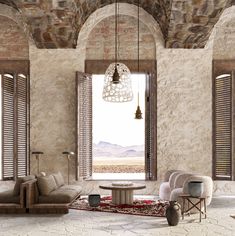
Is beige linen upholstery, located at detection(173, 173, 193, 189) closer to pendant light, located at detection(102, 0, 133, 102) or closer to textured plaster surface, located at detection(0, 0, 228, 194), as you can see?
textured plaster surface, located at detection(0, 0, 228, 194)

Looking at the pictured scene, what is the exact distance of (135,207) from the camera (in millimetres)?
8109

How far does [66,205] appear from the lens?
24.5 feet

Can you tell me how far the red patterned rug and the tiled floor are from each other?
0.30 m

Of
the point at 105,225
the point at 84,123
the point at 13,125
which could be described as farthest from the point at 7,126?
the point at 105,225

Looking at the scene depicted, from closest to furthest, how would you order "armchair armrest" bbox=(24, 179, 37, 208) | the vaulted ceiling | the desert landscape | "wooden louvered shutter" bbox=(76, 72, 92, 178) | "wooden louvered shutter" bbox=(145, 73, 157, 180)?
"armchair armrest" bbox=(24, 179, 37, 208), the vaulted ceiling, "wooden louvered shutter" bbox=(76, 72, 92, 178), "wooden louvered shutter" bbox=(145, 73, 157, 180), the desert landscape

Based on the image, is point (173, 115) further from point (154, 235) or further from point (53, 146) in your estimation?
point (154, 235)

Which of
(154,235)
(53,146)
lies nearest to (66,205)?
(154,235)

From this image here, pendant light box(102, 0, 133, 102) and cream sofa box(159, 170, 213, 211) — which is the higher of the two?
pendant light box(102, 0, 133, 102)

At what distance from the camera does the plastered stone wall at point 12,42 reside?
10500 mm

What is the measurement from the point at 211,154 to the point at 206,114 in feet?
3.06

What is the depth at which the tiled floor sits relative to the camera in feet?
19.8

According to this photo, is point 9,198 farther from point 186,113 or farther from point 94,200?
point 186,113

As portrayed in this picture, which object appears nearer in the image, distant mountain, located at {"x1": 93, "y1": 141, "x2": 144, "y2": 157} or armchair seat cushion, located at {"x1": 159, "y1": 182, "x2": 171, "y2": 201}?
armchair seat cushion, located at {"x1": 159, "y1": 182, "x2": 171, "y2": 201}

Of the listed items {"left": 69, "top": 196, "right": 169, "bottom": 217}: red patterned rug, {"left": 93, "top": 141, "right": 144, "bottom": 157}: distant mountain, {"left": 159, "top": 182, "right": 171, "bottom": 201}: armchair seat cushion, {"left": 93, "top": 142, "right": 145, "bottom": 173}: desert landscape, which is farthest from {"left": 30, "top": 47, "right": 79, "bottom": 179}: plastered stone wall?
{"left": 93, "top": 141, "right": 144, "bottom": 157}: distant mountain
